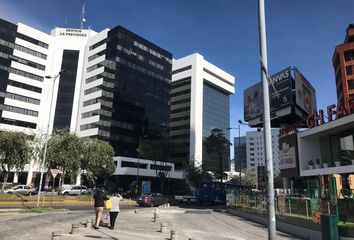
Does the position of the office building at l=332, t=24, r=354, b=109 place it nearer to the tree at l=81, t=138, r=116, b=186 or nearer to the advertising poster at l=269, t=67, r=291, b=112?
the advertising poster at l=269, t=67, r=291, b=112

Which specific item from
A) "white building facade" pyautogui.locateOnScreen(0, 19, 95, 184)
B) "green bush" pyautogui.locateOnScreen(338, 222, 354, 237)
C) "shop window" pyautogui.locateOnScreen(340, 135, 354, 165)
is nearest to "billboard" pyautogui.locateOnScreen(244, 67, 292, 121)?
"shop window" pyautogui.locateOnScreen(340, 135, 354, 165)

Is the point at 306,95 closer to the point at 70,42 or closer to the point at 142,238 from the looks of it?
the point at 142,238

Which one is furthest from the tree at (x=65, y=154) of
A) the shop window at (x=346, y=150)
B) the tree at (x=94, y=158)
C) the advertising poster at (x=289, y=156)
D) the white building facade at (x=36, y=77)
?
the white building facade at (x=36, y=77)

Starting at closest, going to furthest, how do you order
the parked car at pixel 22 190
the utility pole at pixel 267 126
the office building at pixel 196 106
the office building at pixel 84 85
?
1. the utility pole at pixel 267 126
2. the parked car at pixel 22 190
3. the office building at pixel 84 85
4. the office building at pixel 196 106

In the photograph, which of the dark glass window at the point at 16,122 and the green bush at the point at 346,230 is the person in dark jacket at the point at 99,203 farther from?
the dark glass window at the point at 16,122

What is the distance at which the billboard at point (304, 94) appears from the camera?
1920 inches

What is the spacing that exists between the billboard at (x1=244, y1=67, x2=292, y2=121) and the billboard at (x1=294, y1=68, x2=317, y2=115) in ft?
4.11

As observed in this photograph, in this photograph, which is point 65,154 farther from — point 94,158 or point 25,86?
point 25,86

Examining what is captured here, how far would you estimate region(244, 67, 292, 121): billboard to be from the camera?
48.7m

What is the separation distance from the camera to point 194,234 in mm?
16562

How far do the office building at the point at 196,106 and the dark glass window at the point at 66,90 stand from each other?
39.6m

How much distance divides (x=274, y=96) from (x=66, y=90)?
62.8 metres

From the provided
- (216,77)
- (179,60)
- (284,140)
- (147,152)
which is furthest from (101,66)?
(284,140)

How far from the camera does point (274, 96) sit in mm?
51938
